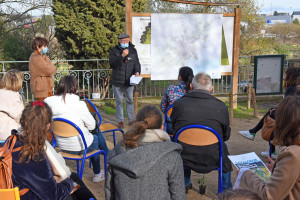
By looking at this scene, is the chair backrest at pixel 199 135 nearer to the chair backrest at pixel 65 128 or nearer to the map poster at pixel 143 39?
the chair backrest at pixel 65 128

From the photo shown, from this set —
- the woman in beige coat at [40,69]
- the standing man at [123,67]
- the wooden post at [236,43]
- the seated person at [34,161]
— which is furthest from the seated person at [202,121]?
the wooden post at [236,43]

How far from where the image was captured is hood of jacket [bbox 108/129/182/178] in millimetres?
2014

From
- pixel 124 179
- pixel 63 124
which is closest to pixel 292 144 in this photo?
pixel 124 179

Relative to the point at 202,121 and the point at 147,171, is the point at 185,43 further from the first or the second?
the point at 147,171

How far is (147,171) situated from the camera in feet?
6.68

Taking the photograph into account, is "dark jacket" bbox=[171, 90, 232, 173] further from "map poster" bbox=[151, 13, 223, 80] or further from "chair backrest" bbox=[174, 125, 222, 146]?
"map poster" bbox=[151, 13, 223, 80]

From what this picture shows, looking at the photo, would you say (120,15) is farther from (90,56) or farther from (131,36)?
(131,36)

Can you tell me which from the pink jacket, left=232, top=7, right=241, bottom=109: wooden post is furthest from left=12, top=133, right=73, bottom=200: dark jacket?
left=232, top=7, right=241, bottom=109: wooden post

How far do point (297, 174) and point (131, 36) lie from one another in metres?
5.59

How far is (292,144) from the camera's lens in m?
1.91

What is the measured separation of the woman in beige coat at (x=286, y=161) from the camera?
178cm

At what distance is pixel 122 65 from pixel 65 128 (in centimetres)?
306

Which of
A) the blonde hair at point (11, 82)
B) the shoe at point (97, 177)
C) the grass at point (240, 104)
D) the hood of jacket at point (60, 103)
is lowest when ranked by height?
Answer: the shoe at point (97, 177)

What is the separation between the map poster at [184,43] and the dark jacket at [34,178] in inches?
202
